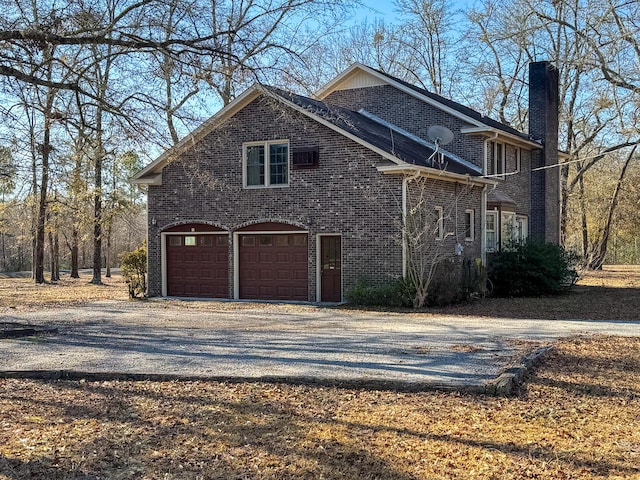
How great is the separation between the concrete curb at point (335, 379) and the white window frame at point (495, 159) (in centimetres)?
1409

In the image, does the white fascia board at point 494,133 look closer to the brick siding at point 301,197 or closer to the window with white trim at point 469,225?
the window with white trim at point 469,225

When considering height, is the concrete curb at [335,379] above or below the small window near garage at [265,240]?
below

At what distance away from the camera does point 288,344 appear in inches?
436

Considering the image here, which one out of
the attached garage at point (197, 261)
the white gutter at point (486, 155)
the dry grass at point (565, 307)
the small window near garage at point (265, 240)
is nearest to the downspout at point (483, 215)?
the white gutter at point (486, 155)

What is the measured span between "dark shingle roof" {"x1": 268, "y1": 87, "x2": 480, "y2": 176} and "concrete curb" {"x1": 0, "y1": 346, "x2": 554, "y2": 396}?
30.8 feet

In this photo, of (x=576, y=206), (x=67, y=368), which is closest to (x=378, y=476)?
(x=67, y=368)

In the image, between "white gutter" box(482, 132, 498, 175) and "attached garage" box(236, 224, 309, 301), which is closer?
"attached garage" box(236, 224, 309, 301)

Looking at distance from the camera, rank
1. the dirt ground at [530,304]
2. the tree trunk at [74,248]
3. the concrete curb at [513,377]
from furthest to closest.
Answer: the tree trunk at [74,248] < the dirt ground at [530,304] < the concrete curb at [513,377]

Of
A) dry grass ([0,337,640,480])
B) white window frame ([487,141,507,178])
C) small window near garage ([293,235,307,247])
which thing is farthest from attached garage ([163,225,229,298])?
dry grass ([0,337,640,480])

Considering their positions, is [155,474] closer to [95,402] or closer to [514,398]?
[95,402]

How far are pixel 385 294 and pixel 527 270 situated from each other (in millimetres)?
5630

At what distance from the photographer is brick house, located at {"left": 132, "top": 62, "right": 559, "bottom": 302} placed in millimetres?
18078

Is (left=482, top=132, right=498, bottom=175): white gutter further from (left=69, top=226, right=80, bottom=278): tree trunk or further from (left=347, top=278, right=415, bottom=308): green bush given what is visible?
(left=69, top=226, right=80, bottom=278): tree trunk

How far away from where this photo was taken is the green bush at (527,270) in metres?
20.7
